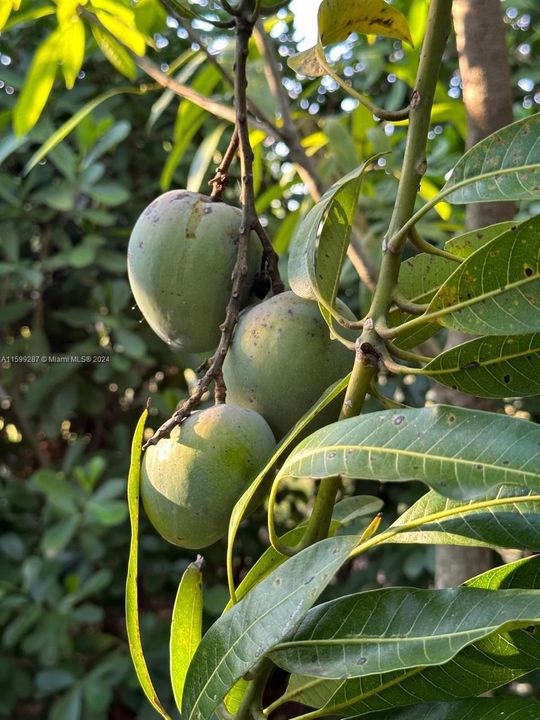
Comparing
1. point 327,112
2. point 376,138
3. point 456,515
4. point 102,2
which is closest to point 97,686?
point 376,138

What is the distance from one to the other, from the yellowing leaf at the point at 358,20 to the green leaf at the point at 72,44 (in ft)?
1.48

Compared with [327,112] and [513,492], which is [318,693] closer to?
[513,492]

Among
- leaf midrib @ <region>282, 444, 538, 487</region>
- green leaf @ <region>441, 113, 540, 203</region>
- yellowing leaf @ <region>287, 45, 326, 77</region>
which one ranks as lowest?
leaf midrib @ <region>282, 444, 538, 487</region>

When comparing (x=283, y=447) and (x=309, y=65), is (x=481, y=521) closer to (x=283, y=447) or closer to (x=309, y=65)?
(x=283, y=447)

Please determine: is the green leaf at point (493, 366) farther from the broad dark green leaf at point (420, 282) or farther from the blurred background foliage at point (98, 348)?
the blurred background foliage at point (98, 348)

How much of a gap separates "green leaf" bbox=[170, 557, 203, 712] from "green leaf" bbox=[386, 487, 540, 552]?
168 millimetres

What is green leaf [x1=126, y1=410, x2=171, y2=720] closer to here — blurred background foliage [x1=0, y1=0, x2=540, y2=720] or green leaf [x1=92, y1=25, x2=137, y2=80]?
green leaf [x1=92, y1=25, x2=137, y2=80]

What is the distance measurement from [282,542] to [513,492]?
0.18m

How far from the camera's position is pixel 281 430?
2.19ft

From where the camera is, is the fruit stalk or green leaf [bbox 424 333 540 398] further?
the fruit stalk

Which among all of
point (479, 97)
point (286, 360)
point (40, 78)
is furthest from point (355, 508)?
point (40, 78)

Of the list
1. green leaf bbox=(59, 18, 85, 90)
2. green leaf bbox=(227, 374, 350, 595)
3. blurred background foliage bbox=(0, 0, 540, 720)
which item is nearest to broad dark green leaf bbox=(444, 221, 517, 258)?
green leaf bbox=(227, 374, 350, 595)

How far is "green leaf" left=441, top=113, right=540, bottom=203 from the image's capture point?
52cm

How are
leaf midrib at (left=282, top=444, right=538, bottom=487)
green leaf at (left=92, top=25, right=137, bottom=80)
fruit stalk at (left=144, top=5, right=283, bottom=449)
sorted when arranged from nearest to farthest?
leaf midrib at (left=282, top=444, right=538, bottom=487) → fruit stalk at (left=144, top=5, right=283, bottom=449) → green leaf at (left=92, top=25, right=137, bottom=80)
